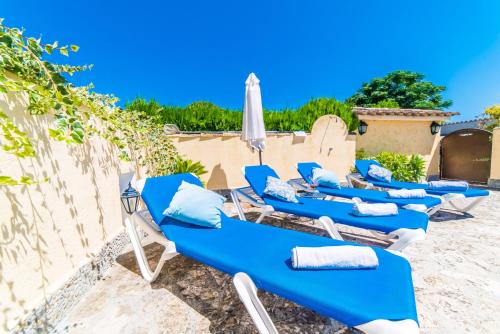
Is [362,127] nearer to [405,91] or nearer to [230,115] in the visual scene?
[230,115]

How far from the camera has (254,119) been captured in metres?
5.84

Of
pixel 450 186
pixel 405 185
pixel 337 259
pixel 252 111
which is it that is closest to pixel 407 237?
pixel 337 259

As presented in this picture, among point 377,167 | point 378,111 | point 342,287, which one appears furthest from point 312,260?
point 378,111

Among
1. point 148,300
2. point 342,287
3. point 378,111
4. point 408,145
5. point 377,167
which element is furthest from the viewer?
point 408,145

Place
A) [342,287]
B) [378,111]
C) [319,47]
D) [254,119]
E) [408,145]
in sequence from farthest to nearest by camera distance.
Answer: [319,47]
[408,145]
[378,111]
[254,119]
[342,287]

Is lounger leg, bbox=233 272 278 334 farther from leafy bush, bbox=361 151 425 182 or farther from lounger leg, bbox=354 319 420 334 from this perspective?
leafy bush, bbox=361 151 425 182

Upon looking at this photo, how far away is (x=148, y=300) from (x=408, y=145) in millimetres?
10820

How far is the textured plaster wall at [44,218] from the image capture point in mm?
1607

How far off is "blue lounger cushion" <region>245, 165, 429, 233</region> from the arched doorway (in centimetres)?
844

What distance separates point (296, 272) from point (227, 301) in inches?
37.2

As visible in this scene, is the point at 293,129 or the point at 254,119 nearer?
the point at 254,119

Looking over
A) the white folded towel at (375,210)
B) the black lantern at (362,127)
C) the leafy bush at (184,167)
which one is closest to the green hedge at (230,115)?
the black lantern at (362,127)

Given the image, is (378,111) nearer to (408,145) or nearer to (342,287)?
(408,145)

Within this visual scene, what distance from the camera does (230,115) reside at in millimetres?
7359
